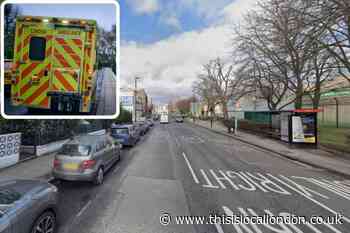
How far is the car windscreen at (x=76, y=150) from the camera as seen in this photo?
18.6 ft

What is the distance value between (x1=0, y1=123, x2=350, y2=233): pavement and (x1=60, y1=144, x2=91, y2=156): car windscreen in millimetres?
1006

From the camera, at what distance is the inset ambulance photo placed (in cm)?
164

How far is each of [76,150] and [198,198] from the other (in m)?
3.91

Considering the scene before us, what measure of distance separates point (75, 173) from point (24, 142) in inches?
229

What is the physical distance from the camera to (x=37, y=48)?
1.70 m

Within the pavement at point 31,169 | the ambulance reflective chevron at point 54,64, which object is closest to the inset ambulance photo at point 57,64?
the ambulance reflective chevron at point 54,64

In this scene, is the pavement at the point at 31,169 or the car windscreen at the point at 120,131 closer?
the pavement at the point at 31,169

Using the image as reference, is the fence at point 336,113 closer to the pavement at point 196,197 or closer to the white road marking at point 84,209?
the pavement at point 196,197

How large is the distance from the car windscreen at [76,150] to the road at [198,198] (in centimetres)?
101

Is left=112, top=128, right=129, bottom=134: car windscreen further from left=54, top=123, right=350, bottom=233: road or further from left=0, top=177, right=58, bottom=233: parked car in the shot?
left=0, top=177, right=58, bottom=233: parked car

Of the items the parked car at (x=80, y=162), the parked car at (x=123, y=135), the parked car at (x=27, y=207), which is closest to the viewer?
the parked car at (x=27, y=207)

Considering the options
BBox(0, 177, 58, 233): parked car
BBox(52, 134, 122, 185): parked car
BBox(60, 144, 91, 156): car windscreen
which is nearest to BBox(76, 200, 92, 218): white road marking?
BBox(0, 177, 58, 233): parked car

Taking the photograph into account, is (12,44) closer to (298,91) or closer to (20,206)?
(20,206)

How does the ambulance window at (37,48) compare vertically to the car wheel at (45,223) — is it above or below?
above
